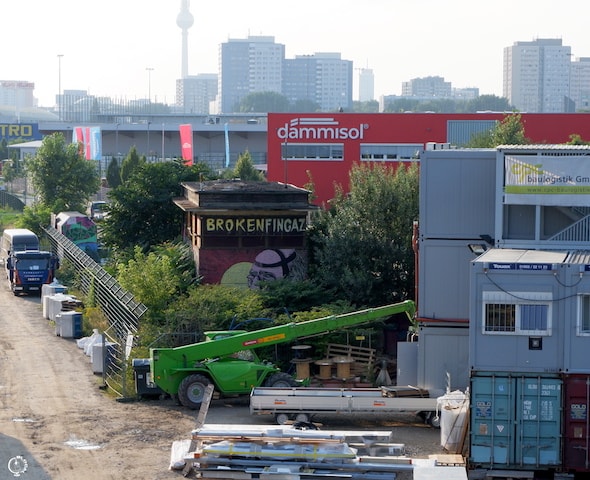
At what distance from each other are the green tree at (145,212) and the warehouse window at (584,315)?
24938mm

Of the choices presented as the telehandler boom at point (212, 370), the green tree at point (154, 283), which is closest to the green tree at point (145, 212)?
the green tree at point (154, 283)

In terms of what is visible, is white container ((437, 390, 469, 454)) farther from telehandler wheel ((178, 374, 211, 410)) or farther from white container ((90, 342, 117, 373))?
white container ((90, 342, 117, 373))

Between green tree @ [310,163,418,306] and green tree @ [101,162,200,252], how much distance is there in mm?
10421

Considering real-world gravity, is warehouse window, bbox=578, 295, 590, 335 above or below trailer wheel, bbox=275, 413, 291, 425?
above

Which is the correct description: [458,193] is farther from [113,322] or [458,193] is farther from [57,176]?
[57,176]

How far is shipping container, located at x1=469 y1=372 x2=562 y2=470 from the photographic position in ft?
61.5

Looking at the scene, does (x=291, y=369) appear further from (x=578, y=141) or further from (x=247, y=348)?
(x=578, y=141)

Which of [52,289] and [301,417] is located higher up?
[301,417]

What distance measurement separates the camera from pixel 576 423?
1870 centimetres

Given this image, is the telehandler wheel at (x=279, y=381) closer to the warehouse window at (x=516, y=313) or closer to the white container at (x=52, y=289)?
the warehouse window at (x=516, y=313)

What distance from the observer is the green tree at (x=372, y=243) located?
3152 cm

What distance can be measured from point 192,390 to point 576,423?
8791 mm

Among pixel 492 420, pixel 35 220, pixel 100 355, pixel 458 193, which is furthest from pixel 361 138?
pixel 492 420

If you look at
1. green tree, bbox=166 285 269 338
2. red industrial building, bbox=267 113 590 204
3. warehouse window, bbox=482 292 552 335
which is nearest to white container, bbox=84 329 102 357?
green tree, bbox=166 285 269 338
